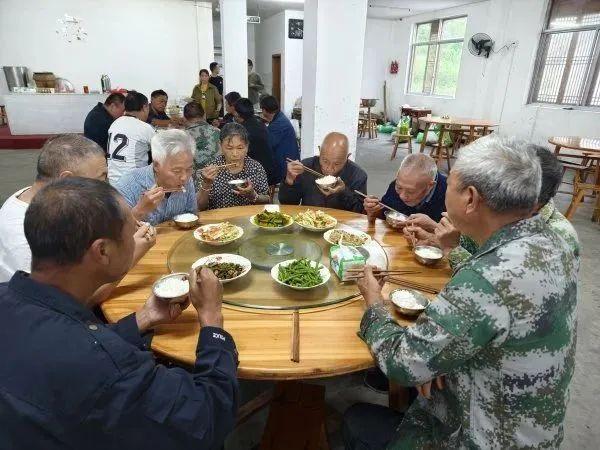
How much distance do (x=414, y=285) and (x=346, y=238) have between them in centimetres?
58

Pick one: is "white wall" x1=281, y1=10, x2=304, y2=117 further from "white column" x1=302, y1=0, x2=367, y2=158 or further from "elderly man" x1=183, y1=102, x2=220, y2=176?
"white column" x1=302, y1=0, x2=367, y2=158

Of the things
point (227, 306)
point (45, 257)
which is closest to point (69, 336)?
point (45, 257)

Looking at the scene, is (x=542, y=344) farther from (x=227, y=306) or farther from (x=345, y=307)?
(x=227, y=306)

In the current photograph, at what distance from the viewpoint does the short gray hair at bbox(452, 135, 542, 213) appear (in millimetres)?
1151

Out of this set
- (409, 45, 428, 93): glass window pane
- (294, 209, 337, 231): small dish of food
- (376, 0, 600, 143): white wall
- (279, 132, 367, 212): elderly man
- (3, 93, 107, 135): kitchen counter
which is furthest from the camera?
(409, 45, 428, 93): glass window pane

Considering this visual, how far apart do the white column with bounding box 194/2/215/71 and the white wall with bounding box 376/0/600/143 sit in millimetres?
7517

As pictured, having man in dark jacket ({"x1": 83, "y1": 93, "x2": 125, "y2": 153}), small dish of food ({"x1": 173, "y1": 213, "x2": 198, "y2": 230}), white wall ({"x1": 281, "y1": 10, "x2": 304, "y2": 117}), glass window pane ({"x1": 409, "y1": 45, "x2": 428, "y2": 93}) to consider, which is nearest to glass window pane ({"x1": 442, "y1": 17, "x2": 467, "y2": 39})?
glass window pane ({"x1": 409, "y1": 45, "x2": 428, "y2": 93})

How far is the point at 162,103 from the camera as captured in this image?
7043 millimetres

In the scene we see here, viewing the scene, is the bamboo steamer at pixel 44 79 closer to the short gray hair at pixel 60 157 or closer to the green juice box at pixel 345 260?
the short gray hair at pixel 60 157

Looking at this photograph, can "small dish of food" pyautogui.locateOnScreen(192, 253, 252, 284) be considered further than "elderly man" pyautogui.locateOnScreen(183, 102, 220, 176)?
No

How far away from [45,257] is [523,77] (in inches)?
446

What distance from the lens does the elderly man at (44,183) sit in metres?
1.74

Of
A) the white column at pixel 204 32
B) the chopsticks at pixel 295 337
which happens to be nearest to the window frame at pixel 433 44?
the white column at pixel 204 32

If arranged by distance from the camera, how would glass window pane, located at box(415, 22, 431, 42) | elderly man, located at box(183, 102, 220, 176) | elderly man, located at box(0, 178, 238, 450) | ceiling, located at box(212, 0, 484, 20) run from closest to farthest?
elderly man, located at box(0, 178, 238, 450) < elderly man, located at box(183, 102, 220, 176) < ceiling, located at box(212, 0, 484, 20) < glass window pane, located at box(415, 22, 431, 42)
